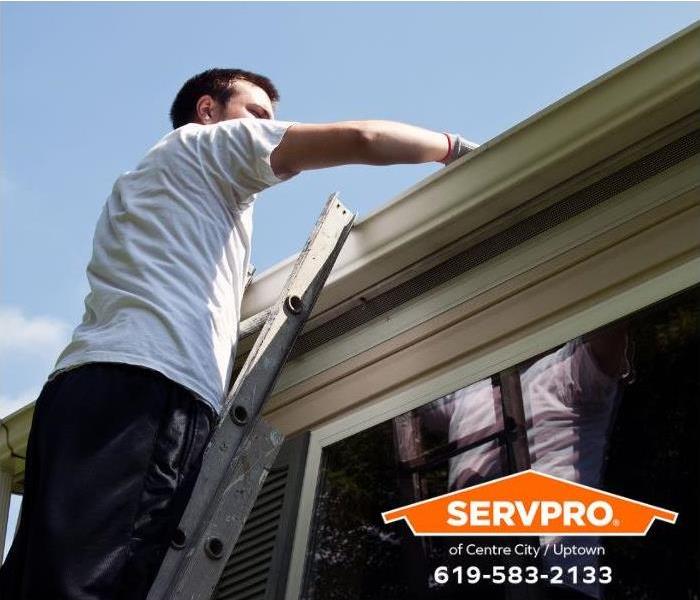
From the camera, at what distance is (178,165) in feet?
8.96

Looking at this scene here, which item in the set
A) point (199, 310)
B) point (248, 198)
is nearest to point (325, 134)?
point (248, 198)

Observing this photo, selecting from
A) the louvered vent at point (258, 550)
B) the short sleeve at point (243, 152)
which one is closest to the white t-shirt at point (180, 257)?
the short sleeve at point (243, 152)

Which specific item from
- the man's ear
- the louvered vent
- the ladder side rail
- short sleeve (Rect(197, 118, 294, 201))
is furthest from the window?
the man's ear

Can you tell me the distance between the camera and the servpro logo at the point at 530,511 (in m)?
2.44

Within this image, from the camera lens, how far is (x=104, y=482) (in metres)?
2.16

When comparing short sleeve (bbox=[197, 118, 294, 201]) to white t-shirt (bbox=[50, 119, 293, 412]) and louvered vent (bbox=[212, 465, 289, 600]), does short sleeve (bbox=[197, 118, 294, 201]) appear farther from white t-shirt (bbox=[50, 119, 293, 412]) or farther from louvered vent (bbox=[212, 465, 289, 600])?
louvered vent (bbox=[212, 465, 289, 600])

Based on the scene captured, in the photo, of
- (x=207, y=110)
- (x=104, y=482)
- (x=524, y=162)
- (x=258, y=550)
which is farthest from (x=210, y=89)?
(x=104, y=482)

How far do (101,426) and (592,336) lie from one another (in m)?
1.18

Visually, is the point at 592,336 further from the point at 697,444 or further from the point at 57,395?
the point at 57,395

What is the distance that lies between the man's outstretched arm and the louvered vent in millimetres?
1012

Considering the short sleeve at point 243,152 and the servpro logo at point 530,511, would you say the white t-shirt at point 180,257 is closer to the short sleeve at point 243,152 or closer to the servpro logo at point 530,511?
the short sleeve at point 243,152

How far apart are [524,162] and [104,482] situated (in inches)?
53.1

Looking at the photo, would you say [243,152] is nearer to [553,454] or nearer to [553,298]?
[553,298]

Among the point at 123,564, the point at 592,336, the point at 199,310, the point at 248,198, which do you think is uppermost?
the point at 248,198
